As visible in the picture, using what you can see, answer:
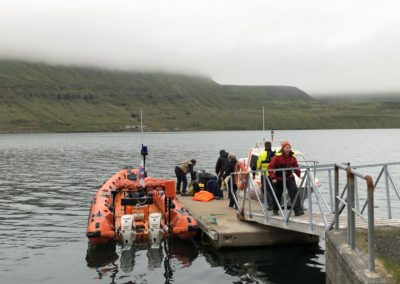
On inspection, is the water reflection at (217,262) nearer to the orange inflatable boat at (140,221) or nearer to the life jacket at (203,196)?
the orange inflatable boat at (140,221)

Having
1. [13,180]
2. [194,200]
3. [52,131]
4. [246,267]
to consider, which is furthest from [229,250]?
[52,131]

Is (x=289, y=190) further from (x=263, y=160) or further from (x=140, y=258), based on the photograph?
(x=140, y=258)

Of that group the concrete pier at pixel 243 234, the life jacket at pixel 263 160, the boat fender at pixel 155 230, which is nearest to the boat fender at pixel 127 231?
the boat fender at pixel 155 230

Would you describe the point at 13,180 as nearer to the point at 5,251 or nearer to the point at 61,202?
the point at 61,202

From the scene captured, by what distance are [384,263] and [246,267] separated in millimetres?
6099

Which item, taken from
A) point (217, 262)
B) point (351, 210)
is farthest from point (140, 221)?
point (351, 210)

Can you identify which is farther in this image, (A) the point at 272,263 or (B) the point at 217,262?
(B) the point at 217,262

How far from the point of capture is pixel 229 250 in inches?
497

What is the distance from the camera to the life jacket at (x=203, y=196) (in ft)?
59.3

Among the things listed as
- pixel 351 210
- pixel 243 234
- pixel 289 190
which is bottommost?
pixel 243 234

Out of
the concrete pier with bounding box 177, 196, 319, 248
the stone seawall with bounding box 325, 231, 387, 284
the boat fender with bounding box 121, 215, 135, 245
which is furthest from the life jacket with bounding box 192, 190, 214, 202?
the stone seawall with bounding box 325, 231, 387, 284

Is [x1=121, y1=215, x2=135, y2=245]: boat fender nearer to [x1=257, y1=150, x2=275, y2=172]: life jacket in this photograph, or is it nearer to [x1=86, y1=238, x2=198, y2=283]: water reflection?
[x1=86, y1=238, x2=198, y2=283]: water reflection

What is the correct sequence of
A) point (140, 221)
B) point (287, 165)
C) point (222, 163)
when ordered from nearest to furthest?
point (287, 165)
point (140, 221)
point (222, 163)

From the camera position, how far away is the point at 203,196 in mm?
18188
